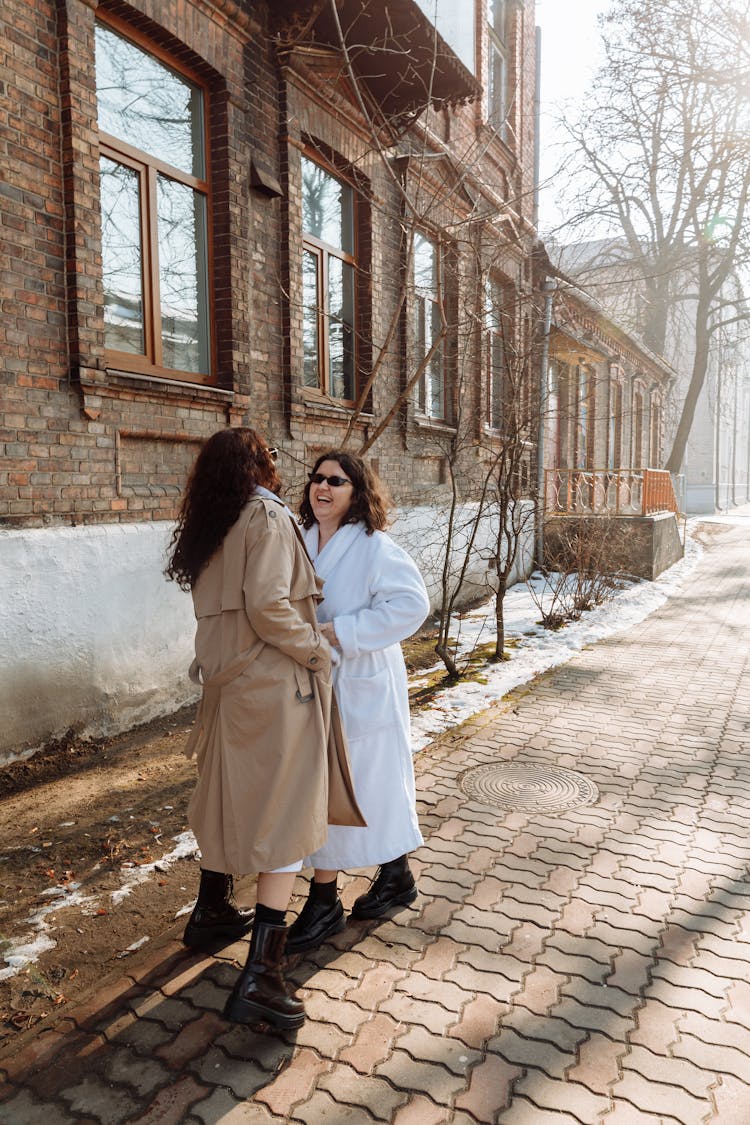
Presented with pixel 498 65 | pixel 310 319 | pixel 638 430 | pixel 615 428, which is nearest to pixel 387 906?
pixel 310 319

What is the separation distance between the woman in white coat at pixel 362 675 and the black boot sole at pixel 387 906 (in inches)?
4.5

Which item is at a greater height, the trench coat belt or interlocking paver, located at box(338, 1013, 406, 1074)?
the trench coat belt

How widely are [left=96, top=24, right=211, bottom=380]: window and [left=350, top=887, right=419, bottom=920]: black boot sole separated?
4111 millimetres

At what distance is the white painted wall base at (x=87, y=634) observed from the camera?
4695 mm

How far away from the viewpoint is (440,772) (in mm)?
4883

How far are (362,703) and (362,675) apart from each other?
0.10 meters

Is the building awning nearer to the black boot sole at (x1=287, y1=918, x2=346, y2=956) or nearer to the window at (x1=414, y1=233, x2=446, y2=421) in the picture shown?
the window at (x1=414, y1=233, x2=446, y2=421)

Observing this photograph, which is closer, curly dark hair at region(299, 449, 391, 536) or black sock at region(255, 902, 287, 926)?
black sock at region(255, 902, 287, 926)

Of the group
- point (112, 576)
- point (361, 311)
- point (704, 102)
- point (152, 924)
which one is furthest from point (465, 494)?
point (704, 102)

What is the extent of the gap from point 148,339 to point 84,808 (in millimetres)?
3409

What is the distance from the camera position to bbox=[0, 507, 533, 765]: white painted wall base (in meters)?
4.70

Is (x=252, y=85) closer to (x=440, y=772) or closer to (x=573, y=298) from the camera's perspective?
(x=440, y=772)

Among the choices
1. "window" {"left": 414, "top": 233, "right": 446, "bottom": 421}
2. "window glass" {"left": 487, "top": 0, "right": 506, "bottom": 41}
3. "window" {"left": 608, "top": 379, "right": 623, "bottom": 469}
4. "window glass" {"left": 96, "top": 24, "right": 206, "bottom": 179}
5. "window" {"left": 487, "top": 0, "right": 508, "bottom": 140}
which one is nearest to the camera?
"window glass" {"left": 96, "top": 24, "right": 206, "bottom": 179}

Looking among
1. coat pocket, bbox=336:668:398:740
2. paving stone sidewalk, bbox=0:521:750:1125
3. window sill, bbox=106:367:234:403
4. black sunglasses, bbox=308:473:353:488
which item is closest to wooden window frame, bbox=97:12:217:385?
window sill, bbox=106:367:234:403
